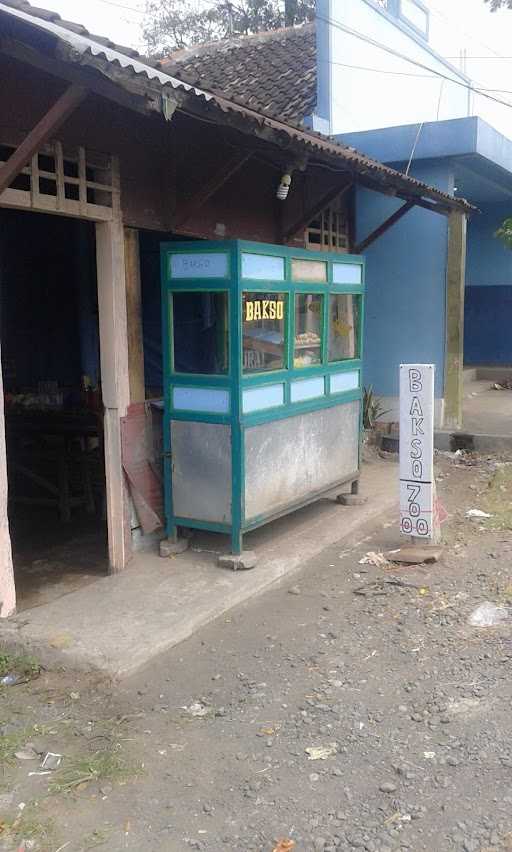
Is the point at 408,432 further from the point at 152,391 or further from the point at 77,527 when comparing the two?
the point at 77,527

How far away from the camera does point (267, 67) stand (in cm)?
1227

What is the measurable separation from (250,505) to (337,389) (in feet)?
5.63

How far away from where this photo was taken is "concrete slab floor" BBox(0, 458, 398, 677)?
14.1ft

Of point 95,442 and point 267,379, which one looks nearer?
point 267,379

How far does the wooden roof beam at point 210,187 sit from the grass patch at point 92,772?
3.83 meters

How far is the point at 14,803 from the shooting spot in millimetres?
3109

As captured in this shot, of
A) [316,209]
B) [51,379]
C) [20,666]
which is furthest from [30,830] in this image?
[316,209]

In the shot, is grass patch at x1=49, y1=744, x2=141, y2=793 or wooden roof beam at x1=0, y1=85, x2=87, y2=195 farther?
wooden roof beam at x1=0, y1=85, x2=87, y2=195

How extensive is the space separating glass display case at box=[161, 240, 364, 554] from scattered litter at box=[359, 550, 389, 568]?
2.26ft

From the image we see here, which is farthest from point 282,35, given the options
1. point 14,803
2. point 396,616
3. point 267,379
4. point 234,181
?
point 14,803

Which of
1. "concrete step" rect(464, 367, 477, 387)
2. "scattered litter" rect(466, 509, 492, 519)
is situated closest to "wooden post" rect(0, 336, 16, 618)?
"scattered litter" rect(466, 509, 492, 519)

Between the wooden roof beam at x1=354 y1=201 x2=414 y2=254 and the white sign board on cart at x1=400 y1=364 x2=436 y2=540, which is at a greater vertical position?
the wooden roof beam at x1=354 y1=201 x2=414 y2=254

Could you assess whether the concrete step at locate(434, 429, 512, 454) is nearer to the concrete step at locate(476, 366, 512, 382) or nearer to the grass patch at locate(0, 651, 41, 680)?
the concrete step at locate(476, 366, 512, 382)

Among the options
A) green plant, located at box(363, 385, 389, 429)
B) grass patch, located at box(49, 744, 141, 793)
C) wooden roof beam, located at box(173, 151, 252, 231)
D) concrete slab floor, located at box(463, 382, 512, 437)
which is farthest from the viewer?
concrete slab floor, located at box(463, 382, 512, 437)
